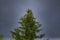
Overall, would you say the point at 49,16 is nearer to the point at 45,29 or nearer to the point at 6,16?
the point at 45,29

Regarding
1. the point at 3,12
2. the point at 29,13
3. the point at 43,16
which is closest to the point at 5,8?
the point at 3,12

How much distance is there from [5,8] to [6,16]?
0.11 m

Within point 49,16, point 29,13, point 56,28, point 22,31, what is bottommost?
point 22,31

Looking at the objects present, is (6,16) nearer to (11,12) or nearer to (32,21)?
(11,12)

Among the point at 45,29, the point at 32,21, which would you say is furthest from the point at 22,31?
the point at 45,29

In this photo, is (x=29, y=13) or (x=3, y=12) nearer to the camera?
(x=29, y=13)

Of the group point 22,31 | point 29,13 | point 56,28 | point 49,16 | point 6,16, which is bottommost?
point 22,31

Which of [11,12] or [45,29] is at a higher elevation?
[11,12]

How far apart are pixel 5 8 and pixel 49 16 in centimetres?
62

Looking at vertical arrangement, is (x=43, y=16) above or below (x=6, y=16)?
below

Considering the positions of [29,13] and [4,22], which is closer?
[29,13]

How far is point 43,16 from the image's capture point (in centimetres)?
195

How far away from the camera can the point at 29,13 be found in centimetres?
121

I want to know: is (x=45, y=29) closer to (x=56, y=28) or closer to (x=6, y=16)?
(x=56, y=28)
